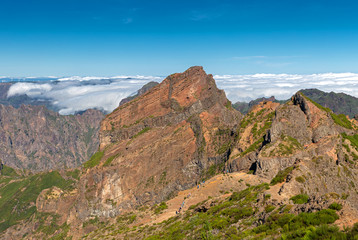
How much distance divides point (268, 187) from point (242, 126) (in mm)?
60003

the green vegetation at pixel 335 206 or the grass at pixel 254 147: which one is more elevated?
the green vegetation at pixel 335 206

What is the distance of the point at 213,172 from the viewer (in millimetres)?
116750

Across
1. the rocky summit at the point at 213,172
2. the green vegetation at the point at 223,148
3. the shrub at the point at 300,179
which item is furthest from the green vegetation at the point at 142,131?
the shrub at the point at 300,179

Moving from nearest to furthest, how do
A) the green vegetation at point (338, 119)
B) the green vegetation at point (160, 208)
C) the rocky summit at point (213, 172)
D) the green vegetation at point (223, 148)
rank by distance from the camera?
the rocky summit at point (213, 172)
the green vegetation at point (160, 208)
the green vegetation at point (338, 119)
the green vegetation at point (223, 148)

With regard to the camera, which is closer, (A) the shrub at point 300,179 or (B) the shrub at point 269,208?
(B) the shrub at point 269,208

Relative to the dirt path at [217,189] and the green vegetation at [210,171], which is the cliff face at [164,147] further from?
the dirt path at [217,189]

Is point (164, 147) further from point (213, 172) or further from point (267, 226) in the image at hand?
point (267, 226)

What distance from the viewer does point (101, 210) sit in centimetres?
14488

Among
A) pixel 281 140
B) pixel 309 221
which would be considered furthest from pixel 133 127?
pixel 309 221

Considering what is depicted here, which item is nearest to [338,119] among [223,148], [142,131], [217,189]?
[223,148]

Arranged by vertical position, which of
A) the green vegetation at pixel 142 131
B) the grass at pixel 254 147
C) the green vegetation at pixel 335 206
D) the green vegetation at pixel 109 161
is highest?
the green vegetation at pixel 335 206

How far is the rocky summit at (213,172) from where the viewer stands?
26.6m

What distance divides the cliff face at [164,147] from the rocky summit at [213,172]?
0.59 m

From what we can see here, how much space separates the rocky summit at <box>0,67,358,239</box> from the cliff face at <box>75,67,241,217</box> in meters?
0.59
